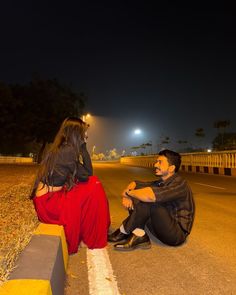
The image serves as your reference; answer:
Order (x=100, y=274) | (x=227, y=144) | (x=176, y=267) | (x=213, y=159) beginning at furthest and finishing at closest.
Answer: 1. (x=227, y=144)
2. (x=213, y=159)
3. (x=176, y=267)
4. (x=100, y=274)

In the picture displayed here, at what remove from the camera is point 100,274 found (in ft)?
14.7

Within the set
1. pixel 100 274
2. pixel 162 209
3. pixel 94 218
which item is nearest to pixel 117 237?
pixel 94 218

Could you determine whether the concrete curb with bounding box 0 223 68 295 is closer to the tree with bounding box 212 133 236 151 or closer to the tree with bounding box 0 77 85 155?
the tree with bounding box 212 133 236 151

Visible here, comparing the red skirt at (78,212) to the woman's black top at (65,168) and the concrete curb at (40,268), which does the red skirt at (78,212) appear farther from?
the concrete curb at (40,268)

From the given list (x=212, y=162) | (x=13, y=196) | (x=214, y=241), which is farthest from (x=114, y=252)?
(x=212, y=162)

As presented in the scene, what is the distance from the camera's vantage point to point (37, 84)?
47.6m

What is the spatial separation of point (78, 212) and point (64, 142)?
0.92 metres

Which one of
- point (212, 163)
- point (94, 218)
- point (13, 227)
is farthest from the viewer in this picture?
point (212, 163)

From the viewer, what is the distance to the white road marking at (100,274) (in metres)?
3.97

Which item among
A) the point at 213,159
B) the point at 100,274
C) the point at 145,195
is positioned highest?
the point at 213,159

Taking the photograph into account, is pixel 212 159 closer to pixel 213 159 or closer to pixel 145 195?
pixel 213 159

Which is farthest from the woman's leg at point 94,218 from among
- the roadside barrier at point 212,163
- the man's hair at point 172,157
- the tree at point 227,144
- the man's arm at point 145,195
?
the tree at point 227,144

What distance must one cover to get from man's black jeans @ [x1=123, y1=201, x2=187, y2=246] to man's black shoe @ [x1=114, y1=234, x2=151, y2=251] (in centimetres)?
12

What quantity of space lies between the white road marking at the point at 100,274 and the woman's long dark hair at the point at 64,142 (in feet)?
3.00
